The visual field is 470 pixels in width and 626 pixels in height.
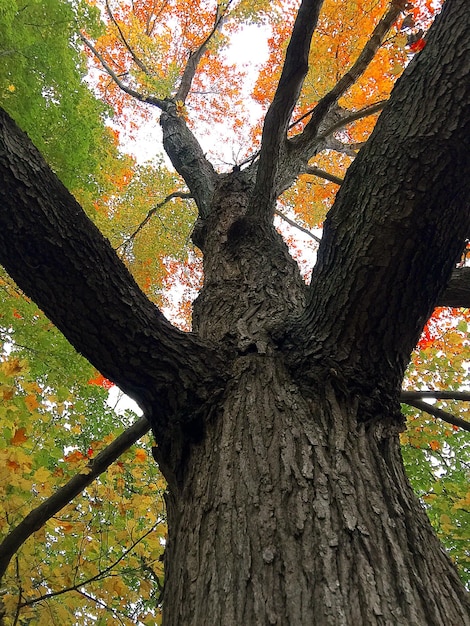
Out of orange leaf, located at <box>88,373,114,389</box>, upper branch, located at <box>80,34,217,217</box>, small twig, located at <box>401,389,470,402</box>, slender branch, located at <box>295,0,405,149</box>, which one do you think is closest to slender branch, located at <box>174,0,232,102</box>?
upper branch, located at <box>80,34,217,217</box>

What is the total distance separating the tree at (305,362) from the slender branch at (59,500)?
0.57 metres

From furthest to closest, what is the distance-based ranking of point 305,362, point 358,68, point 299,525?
point 358,68 → point 305,362 → point 299,525

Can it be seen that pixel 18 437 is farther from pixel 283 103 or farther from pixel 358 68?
pixel 358 68

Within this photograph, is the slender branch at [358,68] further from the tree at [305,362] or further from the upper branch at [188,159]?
the upper branch at [188,159]

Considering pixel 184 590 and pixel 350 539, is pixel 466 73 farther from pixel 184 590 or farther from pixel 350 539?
pixel 184 590

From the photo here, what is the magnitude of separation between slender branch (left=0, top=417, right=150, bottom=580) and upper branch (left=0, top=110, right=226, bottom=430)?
0.54 m

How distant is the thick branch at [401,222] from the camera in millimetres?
1750

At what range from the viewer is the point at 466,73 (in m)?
1.71

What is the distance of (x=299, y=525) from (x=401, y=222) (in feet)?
3.86

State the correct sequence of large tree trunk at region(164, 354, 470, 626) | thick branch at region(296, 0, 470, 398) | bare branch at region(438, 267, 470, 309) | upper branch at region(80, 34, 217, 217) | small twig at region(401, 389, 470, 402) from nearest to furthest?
large tree trunk at region(164, 354, 470, 626) → thick branch at region(296, 0, 470, 398) → bare branch at region(438, 267, 470, 309) → small twig at region(401, 389, 470, 402) → upper branch at region(80, 34, 217, 217)

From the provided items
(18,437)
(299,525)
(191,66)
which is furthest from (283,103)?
(191,66)

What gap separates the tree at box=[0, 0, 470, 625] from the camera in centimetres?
143

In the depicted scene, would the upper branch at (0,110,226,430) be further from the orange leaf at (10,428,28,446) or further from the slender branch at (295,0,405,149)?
the slender branch at (295,0,405,149)

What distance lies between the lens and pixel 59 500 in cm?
237
